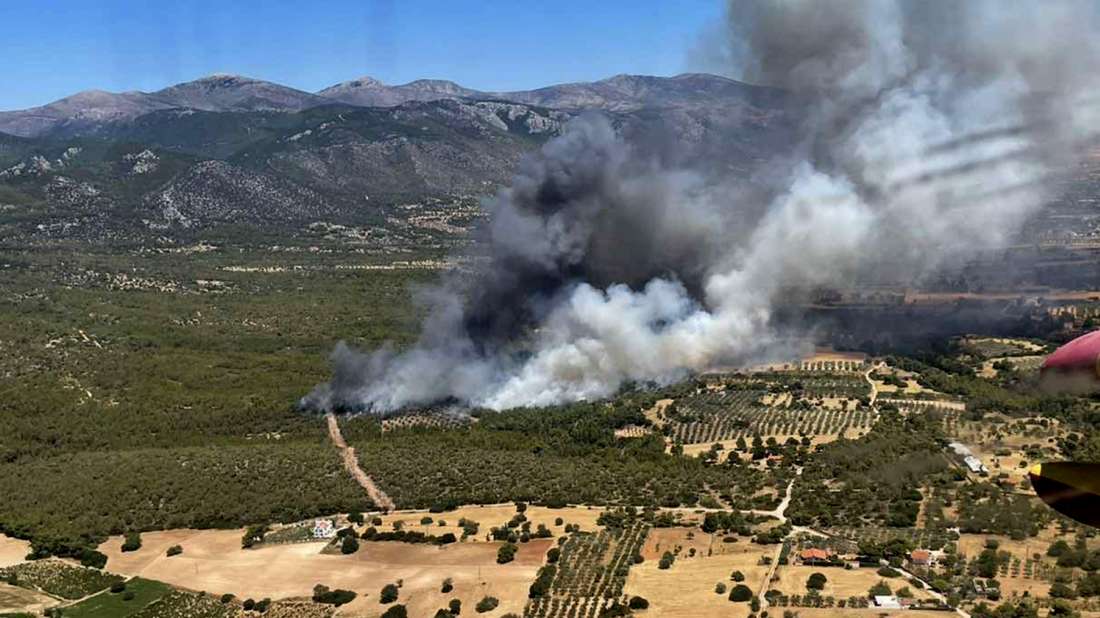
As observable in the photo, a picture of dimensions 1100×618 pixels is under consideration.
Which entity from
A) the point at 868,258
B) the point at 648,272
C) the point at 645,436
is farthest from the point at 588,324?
the point at 868,258

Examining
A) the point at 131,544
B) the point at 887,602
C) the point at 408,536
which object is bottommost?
the point at 131,544

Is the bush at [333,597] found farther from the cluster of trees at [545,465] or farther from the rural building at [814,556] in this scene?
the rural building at [814,556]

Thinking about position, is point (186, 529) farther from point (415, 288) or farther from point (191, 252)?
point (191, 252)

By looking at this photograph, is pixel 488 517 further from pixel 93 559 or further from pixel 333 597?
pixel 93 559

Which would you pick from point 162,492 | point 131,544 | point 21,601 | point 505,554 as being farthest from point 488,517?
point 21,601

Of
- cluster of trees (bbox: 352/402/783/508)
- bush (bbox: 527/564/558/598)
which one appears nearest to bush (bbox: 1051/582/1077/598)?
cluster of trees (bbox: 352/402/783/508)

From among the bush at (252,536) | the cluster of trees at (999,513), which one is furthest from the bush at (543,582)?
the cluster of trees at (999,513)
